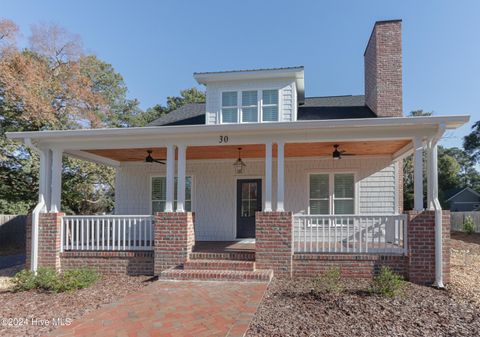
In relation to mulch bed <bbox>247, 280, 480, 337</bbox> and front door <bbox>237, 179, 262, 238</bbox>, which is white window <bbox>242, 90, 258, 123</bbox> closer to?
front door <bbox>237, 179, 262, 238</bbox>

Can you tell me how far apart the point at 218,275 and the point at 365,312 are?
2.78 metres

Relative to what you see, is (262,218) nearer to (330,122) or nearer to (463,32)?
(330,122)

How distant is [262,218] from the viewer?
22.5 feet

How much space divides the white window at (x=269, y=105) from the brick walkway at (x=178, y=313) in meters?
5.81

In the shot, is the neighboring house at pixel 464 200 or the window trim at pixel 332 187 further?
the neighboring house at pixel 464 200

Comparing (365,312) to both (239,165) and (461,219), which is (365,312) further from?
(461,219)

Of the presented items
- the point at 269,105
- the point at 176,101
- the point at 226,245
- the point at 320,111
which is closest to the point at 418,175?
the point at 226,245

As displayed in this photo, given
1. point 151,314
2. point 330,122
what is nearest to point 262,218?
point 330,122

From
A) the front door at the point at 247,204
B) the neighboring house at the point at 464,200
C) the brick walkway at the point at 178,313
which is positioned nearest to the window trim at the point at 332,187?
the front door at the point at 247,204

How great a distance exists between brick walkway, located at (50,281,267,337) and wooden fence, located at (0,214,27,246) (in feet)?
40.8

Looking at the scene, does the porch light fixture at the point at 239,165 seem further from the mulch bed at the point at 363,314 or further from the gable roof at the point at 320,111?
the mulch bed at the point at 363,314

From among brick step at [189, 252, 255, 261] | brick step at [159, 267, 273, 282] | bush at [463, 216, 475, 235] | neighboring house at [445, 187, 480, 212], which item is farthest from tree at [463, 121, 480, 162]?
brick step at [159, 267, 273, 282]

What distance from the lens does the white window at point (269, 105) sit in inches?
416

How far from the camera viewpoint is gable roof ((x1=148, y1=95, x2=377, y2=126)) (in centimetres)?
1088
